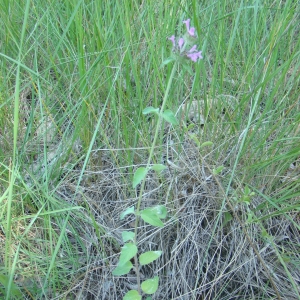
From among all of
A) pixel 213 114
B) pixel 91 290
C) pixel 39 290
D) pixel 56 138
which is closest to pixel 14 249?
pixel 39 290

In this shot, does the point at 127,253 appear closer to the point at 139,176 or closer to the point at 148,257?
the point at 148,257

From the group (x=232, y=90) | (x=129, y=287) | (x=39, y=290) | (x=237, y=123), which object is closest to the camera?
(x=39, y=290)

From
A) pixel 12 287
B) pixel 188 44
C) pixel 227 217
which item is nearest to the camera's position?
pixel 188 44

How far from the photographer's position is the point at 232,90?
146 cm

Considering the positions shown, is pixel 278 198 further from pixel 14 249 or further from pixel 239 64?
pixel 14 249

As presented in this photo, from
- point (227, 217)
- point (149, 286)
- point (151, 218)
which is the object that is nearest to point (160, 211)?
point (151, 218)

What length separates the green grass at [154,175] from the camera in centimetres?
118

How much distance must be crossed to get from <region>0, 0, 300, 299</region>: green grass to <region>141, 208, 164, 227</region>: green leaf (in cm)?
25

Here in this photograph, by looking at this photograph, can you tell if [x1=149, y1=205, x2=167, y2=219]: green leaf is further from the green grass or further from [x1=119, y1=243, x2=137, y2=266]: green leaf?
the green grass

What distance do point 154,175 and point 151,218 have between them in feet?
1.40

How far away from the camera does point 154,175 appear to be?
1.34 metres

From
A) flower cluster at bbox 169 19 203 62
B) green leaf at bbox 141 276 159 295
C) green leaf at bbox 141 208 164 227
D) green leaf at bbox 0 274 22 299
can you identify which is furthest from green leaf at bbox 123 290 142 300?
flower cluster at bbox 169 19 203 62

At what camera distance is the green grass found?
1.18 m

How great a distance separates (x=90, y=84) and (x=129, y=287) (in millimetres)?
688
